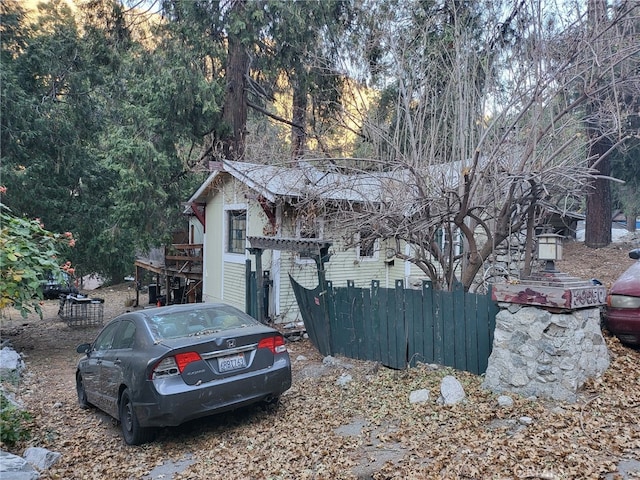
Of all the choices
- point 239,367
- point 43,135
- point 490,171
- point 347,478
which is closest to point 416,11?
point 490,171

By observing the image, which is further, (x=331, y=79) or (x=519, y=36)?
(x=331, y=79)

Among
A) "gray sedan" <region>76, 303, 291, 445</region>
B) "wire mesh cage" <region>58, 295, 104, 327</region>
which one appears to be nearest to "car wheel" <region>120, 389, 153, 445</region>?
"gray sedan" <region>76, 303, 291, 445</region>

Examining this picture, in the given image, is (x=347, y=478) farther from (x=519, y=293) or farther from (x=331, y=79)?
(x=331, y=79)

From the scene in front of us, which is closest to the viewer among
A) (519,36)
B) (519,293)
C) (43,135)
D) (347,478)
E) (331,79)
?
(347,478)

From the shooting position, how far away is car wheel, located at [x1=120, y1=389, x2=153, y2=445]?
4872 millimetres

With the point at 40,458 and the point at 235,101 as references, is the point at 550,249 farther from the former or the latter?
the point at 235,101

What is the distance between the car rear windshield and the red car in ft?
14.3

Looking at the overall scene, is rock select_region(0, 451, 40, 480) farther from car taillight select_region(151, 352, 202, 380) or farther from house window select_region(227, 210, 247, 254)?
house window select_region(227, 210, 247, 254)

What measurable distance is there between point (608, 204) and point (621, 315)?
11.3 meters

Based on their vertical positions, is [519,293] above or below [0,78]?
below

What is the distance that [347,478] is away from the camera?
11.7ft

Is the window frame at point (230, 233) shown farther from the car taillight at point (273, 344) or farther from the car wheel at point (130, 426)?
the car wheel at point (130, 426)

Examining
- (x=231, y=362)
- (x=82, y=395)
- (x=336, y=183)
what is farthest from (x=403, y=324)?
(x=82, y=395)

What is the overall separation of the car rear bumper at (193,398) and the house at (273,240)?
3.05 metres
